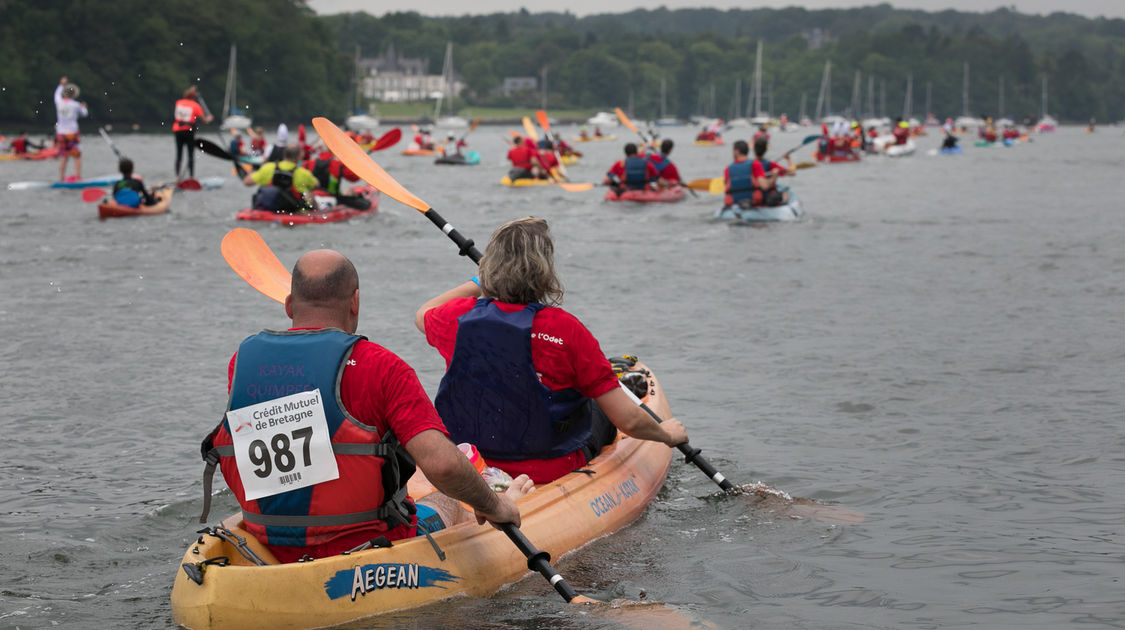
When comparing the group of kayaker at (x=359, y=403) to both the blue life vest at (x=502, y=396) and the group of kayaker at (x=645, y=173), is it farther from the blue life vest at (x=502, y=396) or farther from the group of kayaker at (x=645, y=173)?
the group of kayaker at (x=645, y=173)

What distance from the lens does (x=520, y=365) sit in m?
5.30

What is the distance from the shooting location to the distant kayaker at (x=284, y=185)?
18781mm

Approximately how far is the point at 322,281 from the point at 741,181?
16834mm

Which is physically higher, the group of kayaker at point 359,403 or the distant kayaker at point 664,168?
the distant kayaker at point 664,168

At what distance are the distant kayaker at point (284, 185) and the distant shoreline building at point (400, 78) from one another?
150 meters

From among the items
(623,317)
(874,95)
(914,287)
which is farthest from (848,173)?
(874,95)

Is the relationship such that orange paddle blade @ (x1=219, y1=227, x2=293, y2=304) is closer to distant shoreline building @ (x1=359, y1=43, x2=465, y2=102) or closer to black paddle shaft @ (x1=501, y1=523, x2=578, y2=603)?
black paddle shaft @ (x1=501, y1=523, x2=578, y2=603)

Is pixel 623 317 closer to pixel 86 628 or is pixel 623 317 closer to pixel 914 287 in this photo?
pixel 914 287

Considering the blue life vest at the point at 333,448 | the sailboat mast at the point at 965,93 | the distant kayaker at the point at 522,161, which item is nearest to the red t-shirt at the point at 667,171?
the distant kayaker at the point at 522,161

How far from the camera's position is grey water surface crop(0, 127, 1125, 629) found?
219 inches

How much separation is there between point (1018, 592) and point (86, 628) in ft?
13.1

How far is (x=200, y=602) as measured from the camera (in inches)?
173

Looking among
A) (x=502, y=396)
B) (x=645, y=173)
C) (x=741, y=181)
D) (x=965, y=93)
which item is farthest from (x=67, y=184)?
(x=965, y=93)

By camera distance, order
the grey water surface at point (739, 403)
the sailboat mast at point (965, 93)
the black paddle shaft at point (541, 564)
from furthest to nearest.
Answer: the sailboat mast at point (965, 93)
the grey water surface at point (739, 403)
the black paddle shaft at point (541, 564)
